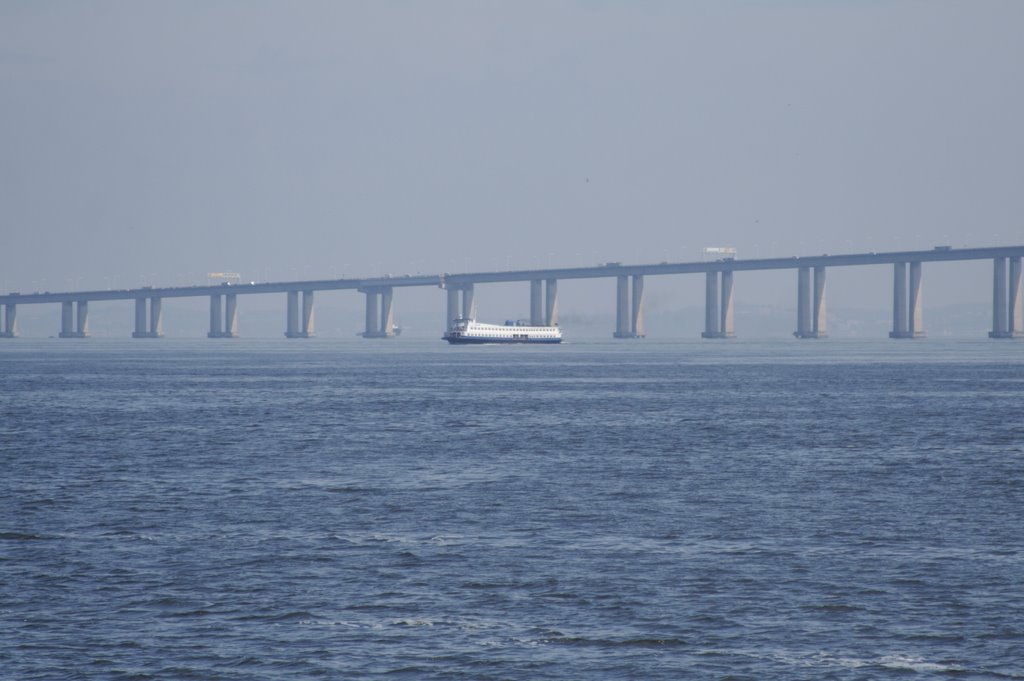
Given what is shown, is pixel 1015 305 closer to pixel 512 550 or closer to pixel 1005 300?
pixel 1005 300

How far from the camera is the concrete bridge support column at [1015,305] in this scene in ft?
614

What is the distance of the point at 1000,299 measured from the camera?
19125 cm

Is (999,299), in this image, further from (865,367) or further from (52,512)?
(52,512)

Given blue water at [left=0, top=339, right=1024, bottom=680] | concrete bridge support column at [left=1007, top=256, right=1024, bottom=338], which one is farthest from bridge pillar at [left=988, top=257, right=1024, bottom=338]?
blue water at [left=0, top=339, right=1024, bottom=680]

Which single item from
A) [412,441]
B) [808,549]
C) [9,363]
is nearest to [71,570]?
[808,549]

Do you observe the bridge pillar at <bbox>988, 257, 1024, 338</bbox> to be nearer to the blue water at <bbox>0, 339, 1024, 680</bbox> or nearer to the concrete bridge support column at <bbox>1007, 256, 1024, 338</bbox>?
the concrete bridge support column at <bbox>1007, 256, 1024, 338</bbox>

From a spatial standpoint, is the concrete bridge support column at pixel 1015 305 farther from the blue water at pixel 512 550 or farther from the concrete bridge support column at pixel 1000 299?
the blue water at pixel 512 550

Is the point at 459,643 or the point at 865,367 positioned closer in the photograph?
the point at 459,643

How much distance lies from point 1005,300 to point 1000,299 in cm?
73

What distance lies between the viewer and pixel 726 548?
25.0m

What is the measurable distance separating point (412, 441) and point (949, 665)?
30.4 m

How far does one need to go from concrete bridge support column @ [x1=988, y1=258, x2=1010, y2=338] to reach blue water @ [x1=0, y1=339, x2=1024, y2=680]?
140 meters

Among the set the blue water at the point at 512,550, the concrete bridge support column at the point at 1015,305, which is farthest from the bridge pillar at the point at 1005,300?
the blue water at the point at 512,550

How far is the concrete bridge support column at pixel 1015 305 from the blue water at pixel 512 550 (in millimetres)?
139721
